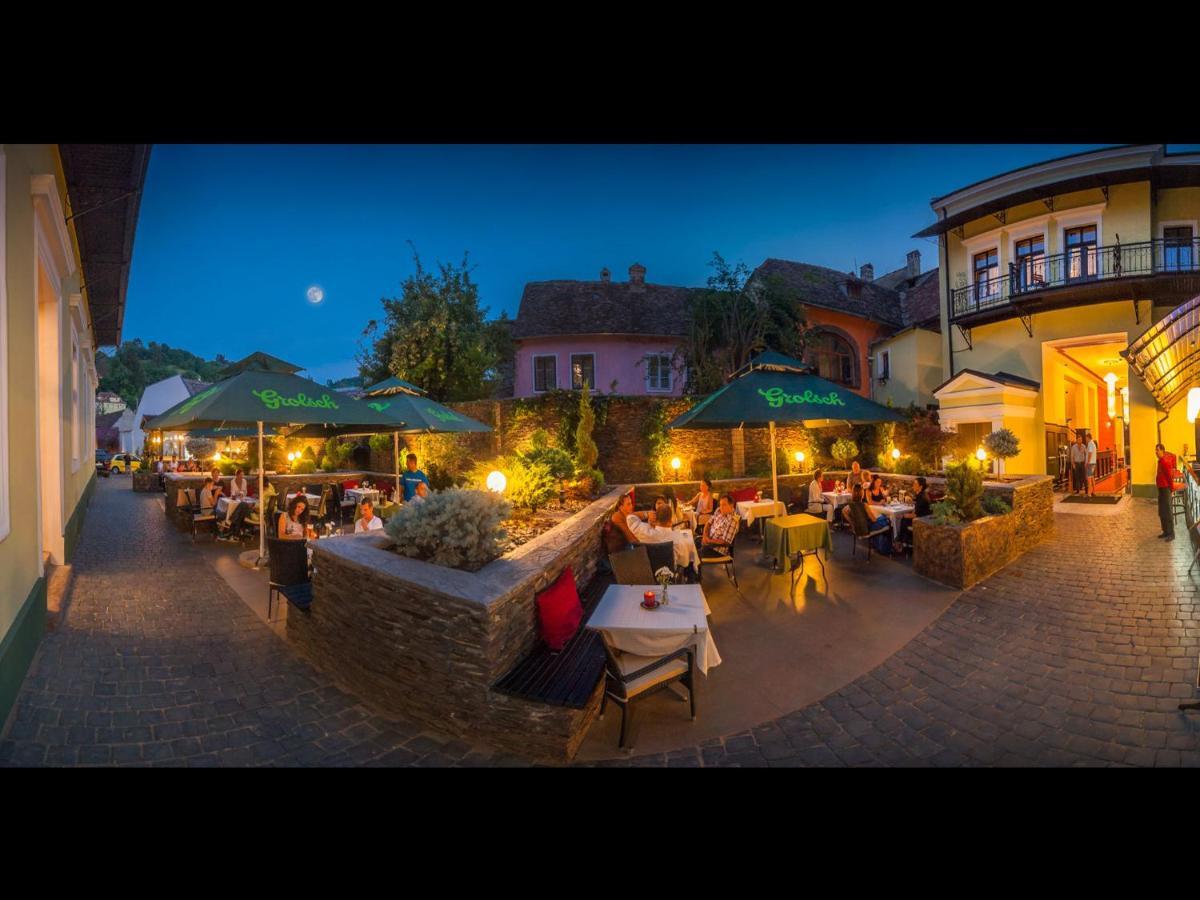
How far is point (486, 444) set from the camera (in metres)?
15.5

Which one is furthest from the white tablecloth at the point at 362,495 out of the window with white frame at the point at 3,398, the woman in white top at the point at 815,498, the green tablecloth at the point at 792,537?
the woman in white top at the point at 815,498

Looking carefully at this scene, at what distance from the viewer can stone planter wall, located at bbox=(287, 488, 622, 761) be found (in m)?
3.24

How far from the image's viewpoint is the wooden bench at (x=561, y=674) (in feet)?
10.6

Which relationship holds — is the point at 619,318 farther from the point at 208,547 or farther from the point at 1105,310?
the point at 208,547

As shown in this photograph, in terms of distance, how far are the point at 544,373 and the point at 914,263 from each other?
830 inches

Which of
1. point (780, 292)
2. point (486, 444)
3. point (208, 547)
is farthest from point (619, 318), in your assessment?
point (208, 547)

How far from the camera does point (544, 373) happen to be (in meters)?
22.6

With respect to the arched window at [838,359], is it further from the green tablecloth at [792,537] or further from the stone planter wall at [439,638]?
the stone planter wall at [439,638]

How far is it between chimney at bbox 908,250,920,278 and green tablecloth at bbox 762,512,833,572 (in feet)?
84.1

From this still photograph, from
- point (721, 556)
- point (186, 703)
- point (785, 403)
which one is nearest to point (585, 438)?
point (721, 556)

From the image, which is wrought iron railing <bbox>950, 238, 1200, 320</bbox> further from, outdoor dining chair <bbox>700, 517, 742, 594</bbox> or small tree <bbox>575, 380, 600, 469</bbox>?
outdoor dining chair <bbox>700, 517, 742, 594</bbox>
